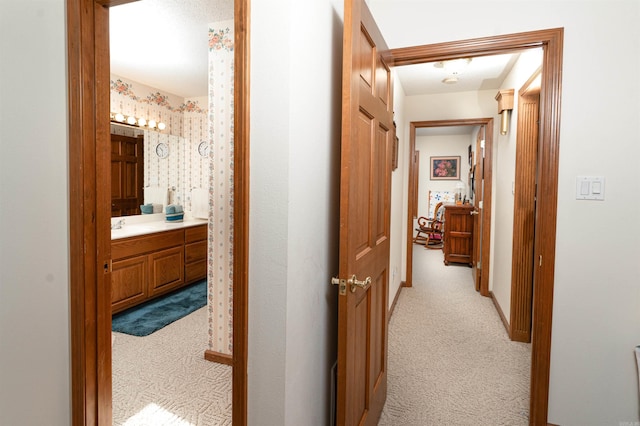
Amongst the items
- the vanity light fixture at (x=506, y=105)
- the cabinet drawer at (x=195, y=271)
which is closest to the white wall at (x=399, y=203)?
the vanity light fixture at (x=506, y=105)

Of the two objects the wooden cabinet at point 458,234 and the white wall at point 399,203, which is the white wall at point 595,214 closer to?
the white wall at point 399,203

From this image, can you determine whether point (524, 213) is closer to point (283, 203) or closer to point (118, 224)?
point (283, 203)

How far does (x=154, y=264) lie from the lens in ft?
11.5

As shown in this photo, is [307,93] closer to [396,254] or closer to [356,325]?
[356,325]

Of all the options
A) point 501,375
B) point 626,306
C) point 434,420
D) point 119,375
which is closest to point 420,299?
point 501,375

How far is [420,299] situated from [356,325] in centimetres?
282

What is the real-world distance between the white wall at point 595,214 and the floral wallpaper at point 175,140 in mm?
3666

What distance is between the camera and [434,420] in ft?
6.26

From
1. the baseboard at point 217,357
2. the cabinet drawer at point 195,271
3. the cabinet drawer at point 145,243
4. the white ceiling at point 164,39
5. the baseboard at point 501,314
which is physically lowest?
the baseboard at point 217,357

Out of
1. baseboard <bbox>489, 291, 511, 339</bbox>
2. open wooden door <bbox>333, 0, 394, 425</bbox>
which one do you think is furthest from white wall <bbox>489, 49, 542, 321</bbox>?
open wooden door <bbox>333, 0, 394, 425</bbox>

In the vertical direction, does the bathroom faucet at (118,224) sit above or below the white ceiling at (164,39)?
below

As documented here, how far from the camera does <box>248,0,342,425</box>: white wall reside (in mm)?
1036

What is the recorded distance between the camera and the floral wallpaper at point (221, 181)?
2.31m

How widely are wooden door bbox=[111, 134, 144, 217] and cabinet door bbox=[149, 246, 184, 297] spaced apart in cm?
70
